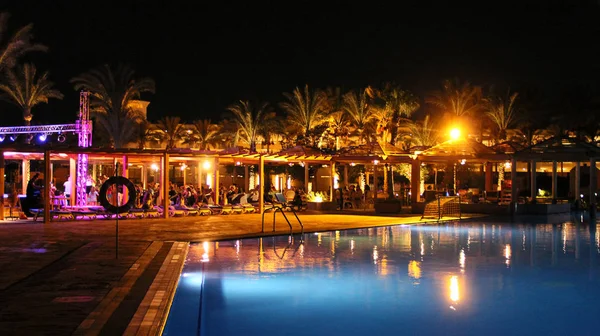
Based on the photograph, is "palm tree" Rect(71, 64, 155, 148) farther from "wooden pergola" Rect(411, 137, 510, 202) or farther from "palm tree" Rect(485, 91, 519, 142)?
"palm tree" Rect(485, 91, 519, 142)

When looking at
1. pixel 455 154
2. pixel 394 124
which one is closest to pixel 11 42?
pixel 455 154

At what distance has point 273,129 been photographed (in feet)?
149

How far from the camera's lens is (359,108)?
1596 inches

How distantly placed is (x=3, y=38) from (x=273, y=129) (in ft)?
67.3

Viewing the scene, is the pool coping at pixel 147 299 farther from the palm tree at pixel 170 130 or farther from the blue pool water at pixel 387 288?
the palm tree at pixel 170 130

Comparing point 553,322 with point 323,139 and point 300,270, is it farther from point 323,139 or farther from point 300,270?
point 323,139

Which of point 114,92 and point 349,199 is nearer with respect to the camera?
point 349,199

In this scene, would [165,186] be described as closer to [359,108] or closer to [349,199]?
[349,199]

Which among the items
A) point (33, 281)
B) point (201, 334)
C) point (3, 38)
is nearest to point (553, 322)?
point (201, 334)

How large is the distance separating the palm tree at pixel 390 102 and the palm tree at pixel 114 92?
13461mm

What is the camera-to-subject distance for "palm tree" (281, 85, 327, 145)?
41.0m

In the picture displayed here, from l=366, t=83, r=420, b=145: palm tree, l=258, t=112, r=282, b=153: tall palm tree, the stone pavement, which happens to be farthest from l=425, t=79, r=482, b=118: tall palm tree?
the stone pavement

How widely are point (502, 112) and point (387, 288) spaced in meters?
34.9

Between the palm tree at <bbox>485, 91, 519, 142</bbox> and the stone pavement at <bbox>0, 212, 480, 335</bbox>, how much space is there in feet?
87.4
